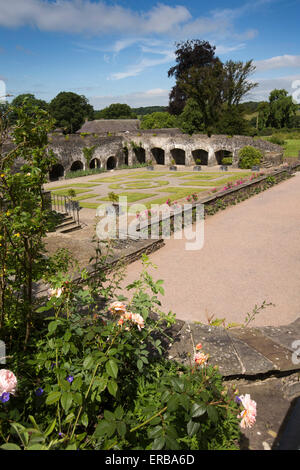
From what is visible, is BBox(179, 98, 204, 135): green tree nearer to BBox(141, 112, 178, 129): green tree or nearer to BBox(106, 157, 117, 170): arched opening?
BBox(141, 112, 178, 129): green tree

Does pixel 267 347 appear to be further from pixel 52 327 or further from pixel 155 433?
pixel 52 327

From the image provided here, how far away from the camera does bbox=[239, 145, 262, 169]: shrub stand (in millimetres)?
24156

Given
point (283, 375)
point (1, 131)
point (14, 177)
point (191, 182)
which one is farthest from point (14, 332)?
point (191, 182)

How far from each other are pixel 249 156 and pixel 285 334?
73.2 ft

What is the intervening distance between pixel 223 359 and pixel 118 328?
4.97 ft

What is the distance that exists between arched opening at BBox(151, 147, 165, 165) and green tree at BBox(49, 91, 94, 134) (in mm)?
25567

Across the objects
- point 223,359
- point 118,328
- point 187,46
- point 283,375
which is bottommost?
point 283,375

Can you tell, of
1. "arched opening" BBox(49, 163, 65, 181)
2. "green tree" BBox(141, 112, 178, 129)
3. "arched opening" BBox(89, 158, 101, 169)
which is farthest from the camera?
"green tree" BBox(141, 112, 178, 129)

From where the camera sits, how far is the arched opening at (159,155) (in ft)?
103

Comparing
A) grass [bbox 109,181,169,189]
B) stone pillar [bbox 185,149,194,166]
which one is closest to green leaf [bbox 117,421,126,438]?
grass [bbox 109,181,169,189]

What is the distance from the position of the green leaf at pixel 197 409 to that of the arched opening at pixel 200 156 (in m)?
28.5

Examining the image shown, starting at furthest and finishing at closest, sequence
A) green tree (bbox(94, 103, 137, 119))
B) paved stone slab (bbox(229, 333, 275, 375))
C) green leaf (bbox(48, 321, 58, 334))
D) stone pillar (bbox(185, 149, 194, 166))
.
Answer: green tree (bbox(94, 103, 137, 119))
stone pillar (bbox(185, 149, 194, 166))
paved stone slab (bbox(229, 333, 275, 375))
green leaf (bbox(48, 321, 58, 334))

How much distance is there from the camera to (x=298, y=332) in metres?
4.25

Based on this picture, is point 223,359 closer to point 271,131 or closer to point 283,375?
point 283,375
